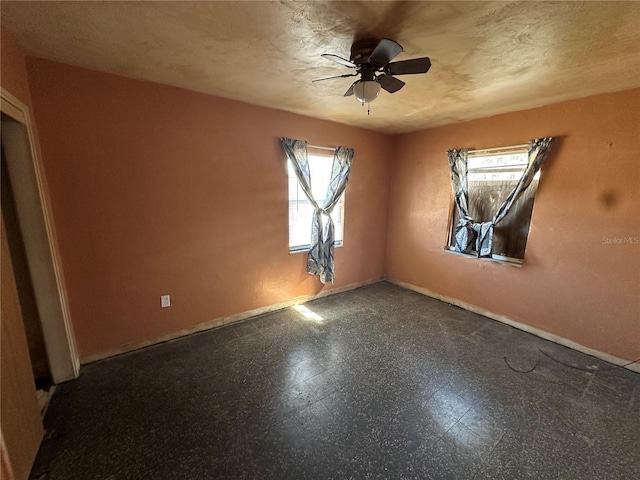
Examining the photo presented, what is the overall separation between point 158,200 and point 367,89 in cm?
201

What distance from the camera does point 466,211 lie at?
3287mm

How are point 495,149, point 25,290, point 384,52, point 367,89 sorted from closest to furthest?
point 384,52
point 367,89
point 25,290
point 495,149

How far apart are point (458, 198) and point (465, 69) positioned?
1778 millimetres

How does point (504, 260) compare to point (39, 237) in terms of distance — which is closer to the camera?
point (39, 237)

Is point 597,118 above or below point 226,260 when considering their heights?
above

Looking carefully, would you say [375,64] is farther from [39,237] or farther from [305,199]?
[39,237]

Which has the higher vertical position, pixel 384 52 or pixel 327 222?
pixel 384 52

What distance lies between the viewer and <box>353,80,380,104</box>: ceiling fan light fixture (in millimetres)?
1675

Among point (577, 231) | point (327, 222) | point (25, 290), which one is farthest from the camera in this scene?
point (327, 222)

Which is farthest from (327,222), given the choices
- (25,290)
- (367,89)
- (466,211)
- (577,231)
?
(25,290)

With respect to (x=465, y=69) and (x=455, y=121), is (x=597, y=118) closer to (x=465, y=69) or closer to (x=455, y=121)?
(x=455, y=121)

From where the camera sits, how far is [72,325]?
82.8 inches

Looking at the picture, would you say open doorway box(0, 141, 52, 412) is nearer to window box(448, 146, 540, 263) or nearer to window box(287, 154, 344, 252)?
window box(287, 154, 344, 252)

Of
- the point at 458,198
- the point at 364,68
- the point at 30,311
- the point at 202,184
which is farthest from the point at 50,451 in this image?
the point at 458,198
